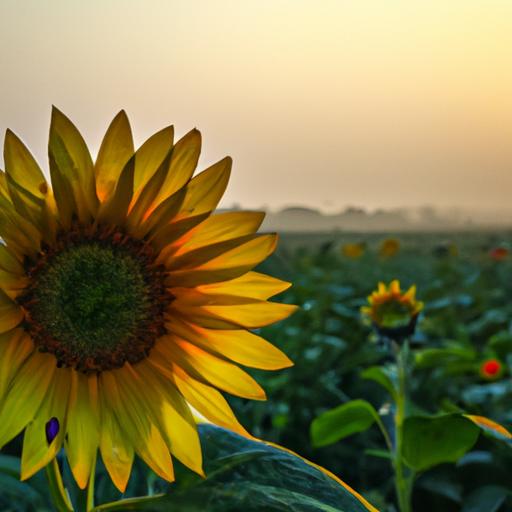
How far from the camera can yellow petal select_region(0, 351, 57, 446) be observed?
0.62 metres

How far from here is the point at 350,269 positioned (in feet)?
11.8

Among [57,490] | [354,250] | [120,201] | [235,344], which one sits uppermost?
[354,250]

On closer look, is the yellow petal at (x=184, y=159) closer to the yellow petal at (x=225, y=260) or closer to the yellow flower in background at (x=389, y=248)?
the yellow petal at (x=225, y=260)

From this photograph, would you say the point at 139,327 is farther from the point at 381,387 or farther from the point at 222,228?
the point at 381,387

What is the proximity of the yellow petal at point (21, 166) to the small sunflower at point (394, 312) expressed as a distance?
26.3 inches

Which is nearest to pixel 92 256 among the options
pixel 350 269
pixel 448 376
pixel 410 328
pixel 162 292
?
pixel 162 292

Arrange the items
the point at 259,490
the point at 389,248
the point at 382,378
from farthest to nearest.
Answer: the point at 389,248 < the point at 382,378 < the point at 259,490

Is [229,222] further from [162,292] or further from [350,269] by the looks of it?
[350,269]

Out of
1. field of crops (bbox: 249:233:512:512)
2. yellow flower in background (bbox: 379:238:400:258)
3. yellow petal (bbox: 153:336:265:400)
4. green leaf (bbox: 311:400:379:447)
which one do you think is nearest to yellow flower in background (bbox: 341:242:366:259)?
yellow flower in background (bbox: 379:238:400:258)

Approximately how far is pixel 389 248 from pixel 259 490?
3.56 m

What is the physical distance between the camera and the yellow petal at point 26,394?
62cm

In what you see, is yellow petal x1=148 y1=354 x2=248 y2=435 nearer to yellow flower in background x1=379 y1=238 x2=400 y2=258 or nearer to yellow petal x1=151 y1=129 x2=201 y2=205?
yellow petal x1=151 y1=129 x2=201 y2=205

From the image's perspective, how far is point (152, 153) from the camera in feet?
1.96

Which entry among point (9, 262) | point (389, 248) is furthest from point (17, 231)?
point (389, 248)
